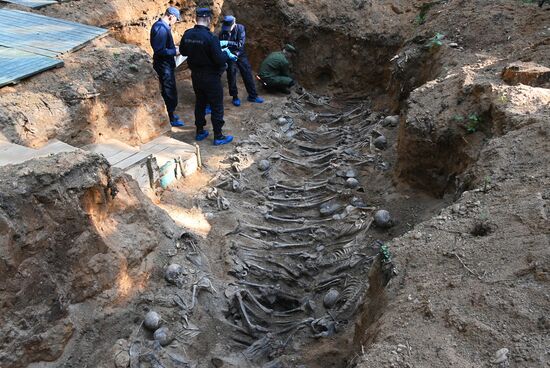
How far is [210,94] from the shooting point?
269 inches

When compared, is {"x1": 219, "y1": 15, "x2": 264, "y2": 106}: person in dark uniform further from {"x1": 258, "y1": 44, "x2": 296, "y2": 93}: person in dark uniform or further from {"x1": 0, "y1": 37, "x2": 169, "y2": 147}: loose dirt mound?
{"x1": 0, "y1": 37, "x2": 169, "y2": 147}: loose dirt mound

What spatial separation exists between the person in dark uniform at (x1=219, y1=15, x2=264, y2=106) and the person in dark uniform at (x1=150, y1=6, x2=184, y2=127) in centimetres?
106

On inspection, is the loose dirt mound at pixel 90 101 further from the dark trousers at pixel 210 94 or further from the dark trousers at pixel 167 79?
the dark trousers at pixel 167 79

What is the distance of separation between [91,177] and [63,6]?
4.64 m

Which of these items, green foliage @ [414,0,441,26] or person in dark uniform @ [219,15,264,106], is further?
green foliage @ [414,0,441,26]

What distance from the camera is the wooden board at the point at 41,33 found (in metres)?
5.74

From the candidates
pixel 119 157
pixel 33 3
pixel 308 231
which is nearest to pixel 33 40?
pixel 33 3

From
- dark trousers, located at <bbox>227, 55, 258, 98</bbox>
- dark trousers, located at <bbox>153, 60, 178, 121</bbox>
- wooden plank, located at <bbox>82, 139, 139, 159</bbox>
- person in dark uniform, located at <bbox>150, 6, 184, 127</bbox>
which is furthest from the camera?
dark trousers, located at <bbox>227, 55, 258, 98</bbox>

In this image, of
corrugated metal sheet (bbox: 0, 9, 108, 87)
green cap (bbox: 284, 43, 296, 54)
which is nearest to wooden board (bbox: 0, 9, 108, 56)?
corrugated metal sheet (bbox: 0, 9, 108, 87)

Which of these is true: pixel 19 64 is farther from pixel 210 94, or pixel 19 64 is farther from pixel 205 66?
pixel 210 94

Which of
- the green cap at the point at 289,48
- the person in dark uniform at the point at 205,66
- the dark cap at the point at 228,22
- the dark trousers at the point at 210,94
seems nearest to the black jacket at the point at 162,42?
the person in dark uniform at the point at 205,66

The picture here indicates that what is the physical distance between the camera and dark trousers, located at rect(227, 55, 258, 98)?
8.41 meters

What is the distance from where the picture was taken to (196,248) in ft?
15.9

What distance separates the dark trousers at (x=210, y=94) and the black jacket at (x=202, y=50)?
3.4 inches
